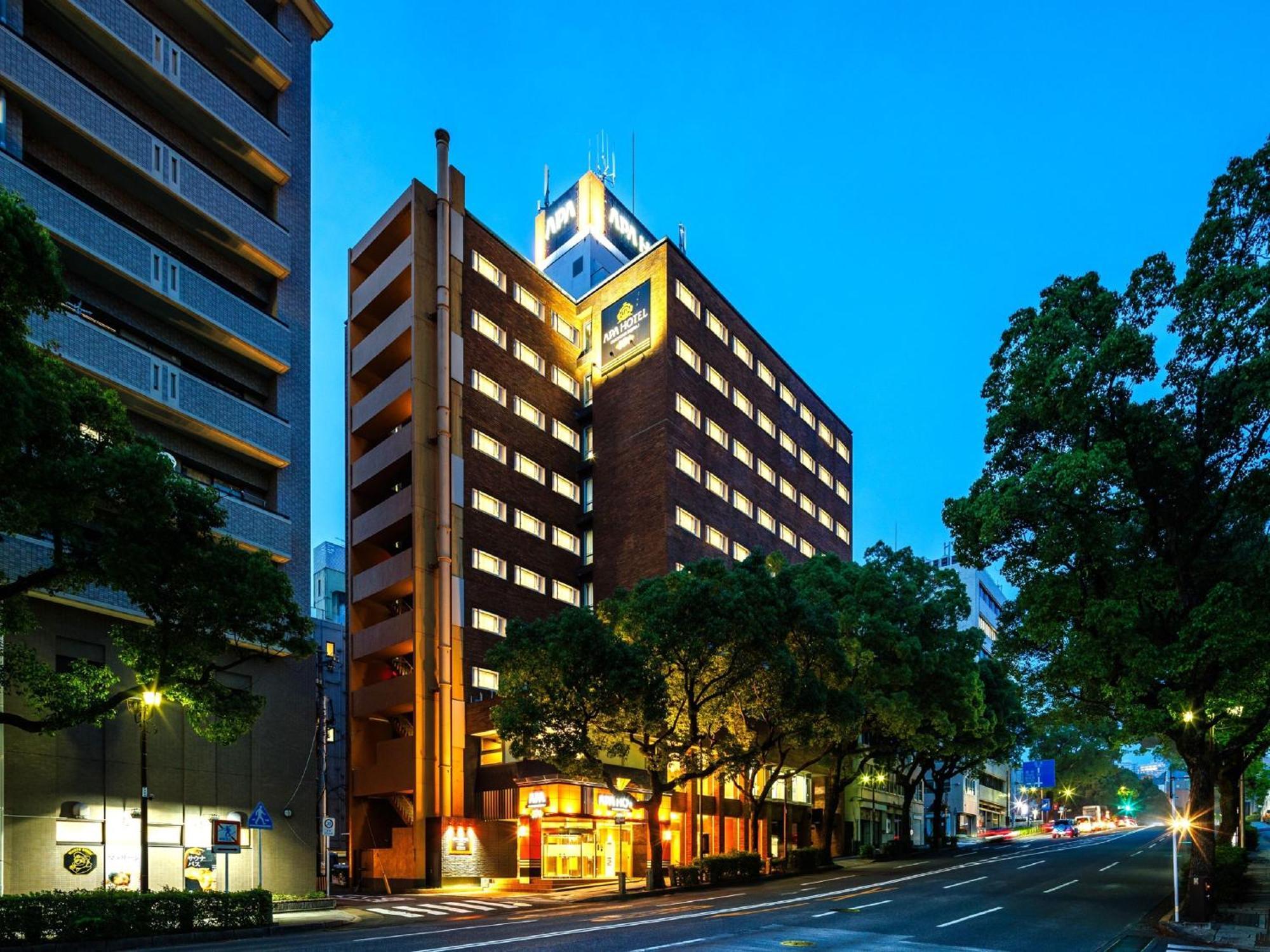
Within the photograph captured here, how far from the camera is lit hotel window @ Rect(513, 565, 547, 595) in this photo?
5731cm

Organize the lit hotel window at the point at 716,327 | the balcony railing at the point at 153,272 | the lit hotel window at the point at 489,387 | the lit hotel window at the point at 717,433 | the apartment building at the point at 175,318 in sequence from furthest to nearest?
the lit hotel window at the point at 716,327 → the lit hotel window at the point at 717,433 → the lit hotel window at the point at 489,387 → the balcony railing at the point at 153,272 → the apartment building at the point at 175,318

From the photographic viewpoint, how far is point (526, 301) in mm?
62594

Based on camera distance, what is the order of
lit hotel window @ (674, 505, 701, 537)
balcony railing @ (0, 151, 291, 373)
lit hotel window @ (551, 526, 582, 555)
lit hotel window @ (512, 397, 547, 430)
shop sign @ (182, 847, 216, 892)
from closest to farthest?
Result: balcony railing @ (0, 151, 291, 373) → shop sign @ (182, 847, 216, 892) → lit hotel window @ (512, 397, 547, 430) → lit hotel window @ (551, 526, 582, 555) → lit hotel window @ (674, 505, 701, 537)

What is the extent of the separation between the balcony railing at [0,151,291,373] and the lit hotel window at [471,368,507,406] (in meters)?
16.6

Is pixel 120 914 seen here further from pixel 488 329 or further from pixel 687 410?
pixel 687 410

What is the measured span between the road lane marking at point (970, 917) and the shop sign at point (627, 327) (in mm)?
43067

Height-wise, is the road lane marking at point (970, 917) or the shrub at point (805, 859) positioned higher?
the road lane marking at point (970, 917)

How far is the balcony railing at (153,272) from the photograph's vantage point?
29688mm

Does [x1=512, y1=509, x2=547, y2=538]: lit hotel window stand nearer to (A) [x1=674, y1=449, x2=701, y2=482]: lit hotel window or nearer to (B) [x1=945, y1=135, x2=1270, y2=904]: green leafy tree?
(A) [x1=674, y1=449, x2=701, y2=482]: lit hotel window

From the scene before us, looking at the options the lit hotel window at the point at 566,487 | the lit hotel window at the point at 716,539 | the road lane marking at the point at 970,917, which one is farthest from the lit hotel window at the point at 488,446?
the road lane marking at the point at 970,917

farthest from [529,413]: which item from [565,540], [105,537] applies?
[105,537]

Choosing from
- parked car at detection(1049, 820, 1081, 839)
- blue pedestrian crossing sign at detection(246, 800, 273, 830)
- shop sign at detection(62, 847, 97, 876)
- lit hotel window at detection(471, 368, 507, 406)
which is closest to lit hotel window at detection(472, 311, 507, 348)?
lit hotel window at detection(471, 368, 507, 406)

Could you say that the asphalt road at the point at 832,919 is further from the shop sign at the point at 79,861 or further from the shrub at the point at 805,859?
the shop sign at the point at 79,861

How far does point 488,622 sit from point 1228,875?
36.2 m
